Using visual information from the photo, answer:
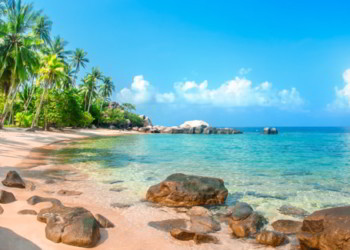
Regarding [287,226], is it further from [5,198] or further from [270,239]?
[5,198]

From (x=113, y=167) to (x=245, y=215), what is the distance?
10615 mm

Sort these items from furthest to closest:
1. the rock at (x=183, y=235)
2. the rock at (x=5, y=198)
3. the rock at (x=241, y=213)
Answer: the rock at (x=241, y=213) → the rock at (x=5, y=198) → the rock at (x=183, y=235)

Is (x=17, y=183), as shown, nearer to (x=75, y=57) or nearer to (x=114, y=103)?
(x=75, y=57)

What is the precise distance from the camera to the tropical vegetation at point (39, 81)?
3250 centimetres

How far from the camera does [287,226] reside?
7.24m

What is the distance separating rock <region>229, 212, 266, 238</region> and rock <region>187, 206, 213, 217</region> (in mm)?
849

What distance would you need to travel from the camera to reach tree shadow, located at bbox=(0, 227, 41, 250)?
4891 mm

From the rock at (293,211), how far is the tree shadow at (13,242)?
23.2 feet

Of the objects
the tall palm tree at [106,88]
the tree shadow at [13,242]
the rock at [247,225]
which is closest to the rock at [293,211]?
the rock at [247,225]

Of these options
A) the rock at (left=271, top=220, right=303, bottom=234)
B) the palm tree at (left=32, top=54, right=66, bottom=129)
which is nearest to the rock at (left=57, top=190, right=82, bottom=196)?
the rock at (left=271, top=220, right=303, bottom=234)

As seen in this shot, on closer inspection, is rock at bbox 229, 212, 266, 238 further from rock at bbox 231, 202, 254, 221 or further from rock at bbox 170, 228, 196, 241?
rock at bbox 170, 228, 196, 241

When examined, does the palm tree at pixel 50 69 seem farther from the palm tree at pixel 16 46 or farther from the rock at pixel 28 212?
the rock at pixel 28 212

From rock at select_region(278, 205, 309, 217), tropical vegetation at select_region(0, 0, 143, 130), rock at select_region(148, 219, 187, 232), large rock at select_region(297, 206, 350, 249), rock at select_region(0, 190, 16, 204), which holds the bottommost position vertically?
rock at select_region(148, 219, 187, 232)

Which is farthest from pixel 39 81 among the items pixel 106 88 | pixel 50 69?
pixel 106 88
